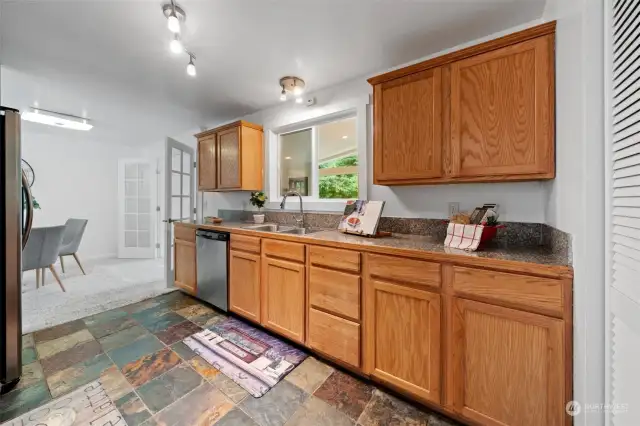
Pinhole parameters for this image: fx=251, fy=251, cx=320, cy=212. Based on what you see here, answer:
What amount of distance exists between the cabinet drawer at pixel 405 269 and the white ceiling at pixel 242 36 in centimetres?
153

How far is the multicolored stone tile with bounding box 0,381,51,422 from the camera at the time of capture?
4.49 ft

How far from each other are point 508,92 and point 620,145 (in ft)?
2.49

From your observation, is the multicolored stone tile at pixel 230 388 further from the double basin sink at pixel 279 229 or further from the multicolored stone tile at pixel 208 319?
the double basin sink at pixel 279 229

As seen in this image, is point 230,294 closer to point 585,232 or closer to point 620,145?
point 585,232

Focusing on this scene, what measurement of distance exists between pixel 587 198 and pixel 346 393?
5.13 ft

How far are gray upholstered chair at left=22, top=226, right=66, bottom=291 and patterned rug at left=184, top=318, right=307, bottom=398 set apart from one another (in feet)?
8.40

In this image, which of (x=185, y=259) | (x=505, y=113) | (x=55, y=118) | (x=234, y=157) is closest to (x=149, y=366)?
(x=185, y=259)

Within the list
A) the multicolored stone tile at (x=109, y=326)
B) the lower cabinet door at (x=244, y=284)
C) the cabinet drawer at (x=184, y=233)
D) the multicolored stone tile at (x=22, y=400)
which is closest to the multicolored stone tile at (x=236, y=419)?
the lower cabinet door at (x=244, y=284)

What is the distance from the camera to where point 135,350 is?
195 cm

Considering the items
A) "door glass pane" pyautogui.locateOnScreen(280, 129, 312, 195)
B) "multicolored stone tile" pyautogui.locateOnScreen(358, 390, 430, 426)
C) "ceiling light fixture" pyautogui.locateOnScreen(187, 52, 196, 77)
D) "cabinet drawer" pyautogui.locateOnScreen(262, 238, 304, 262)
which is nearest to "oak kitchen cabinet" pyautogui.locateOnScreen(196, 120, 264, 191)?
"door glass pane" pyautogui.locateOnScreen(280, 129, 312, 195)

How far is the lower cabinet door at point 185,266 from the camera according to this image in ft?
9.55

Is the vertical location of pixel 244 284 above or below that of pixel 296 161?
below

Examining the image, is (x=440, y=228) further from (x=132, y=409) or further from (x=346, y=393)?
(x=132, y=409)

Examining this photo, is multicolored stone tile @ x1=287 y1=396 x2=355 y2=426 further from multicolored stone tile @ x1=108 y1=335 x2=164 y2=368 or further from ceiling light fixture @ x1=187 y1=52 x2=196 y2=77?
ceiling light fixture @ x1=187 y1=52 x2=196 y2=77
